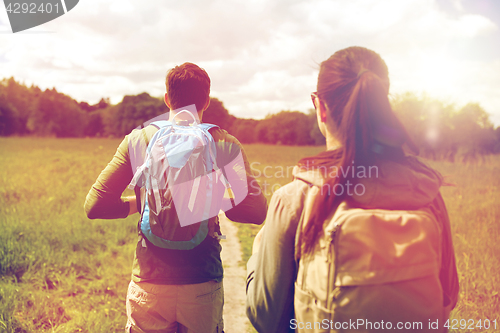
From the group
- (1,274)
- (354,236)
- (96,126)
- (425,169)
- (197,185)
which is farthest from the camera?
(96,126)

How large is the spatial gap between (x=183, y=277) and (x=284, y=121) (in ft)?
154

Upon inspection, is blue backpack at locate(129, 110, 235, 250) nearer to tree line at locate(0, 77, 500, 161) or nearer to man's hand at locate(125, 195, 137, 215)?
man's hand at locate(125, 195, 137, 215)

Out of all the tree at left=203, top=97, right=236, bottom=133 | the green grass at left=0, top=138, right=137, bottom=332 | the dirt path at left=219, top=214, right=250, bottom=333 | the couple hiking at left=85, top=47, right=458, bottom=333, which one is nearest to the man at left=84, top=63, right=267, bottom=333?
the couple hiking at left=85, top=47, right=458, bottom=333

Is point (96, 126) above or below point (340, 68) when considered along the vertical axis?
above

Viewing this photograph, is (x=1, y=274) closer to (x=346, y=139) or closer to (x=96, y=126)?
(x=346, y=139)

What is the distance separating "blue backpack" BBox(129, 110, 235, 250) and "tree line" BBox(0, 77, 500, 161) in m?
17.7

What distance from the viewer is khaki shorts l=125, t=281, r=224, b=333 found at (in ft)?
5.28

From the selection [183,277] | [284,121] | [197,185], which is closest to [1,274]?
[183,277]

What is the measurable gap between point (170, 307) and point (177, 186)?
0.64 metres

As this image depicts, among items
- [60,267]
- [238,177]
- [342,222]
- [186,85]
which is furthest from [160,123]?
[60,267]

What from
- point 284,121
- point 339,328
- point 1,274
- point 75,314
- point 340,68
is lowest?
point 75,314

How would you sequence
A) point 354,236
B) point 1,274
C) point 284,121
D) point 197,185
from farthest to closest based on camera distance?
point 284,121
point 1,274
point 197,185
point 354,236

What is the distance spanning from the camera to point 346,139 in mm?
1136

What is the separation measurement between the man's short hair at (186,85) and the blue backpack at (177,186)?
8.0 inches
